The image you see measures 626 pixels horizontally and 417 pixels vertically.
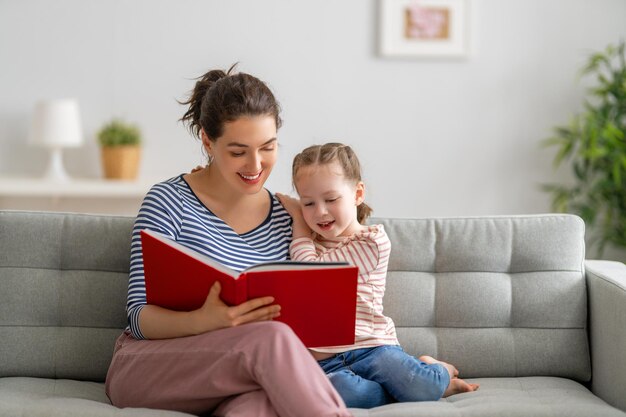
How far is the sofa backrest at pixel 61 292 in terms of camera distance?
2.46m

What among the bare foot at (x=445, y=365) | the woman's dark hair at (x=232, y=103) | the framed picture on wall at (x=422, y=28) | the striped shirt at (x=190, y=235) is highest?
the framed picture on wall at (x=422, y=28)

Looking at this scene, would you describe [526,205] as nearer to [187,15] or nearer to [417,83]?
[417,83]

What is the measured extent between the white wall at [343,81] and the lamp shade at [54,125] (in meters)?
0.24

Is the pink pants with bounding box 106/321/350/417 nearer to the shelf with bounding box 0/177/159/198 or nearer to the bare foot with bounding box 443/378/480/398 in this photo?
the bare foot with bounding box 443/378/480/398

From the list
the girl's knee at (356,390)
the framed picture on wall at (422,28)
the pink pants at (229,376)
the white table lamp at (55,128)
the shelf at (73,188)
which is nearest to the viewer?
the pink pants at (229,376)

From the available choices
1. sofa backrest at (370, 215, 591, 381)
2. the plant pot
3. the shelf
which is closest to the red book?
sofa backrest at (370, 215, 591, 381)

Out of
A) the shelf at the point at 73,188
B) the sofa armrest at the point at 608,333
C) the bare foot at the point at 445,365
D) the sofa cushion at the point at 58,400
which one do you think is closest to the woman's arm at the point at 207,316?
the sofa cushion at the point at 58,400

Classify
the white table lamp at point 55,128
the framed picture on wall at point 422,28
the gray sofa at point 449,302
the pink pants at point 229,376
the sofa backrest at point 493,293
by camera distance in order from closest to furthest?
1. the pink pants at point 229,376
2. the gray sofa at point 449,302
3. the sofa backrest at point 493,293
4. the white table lamp at point 55,128
5. the framed picture on wall at point 422,28

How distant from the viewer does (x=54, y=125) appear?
A: 4.54 m

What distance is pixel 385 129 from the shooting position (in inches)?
195

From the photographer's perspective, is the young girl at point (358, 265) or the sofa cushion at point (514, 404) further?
the young girl at point (358, 265)

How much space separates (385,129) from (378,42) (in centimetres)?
49

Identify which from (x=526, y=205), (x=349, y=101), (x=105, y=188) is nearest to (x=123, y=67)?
(x=105, y=188)

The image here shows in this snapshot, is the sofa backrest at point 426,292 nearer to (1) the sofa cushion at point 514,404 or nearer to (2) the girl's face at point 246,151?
(1) the sofa cushion at point 514,404
